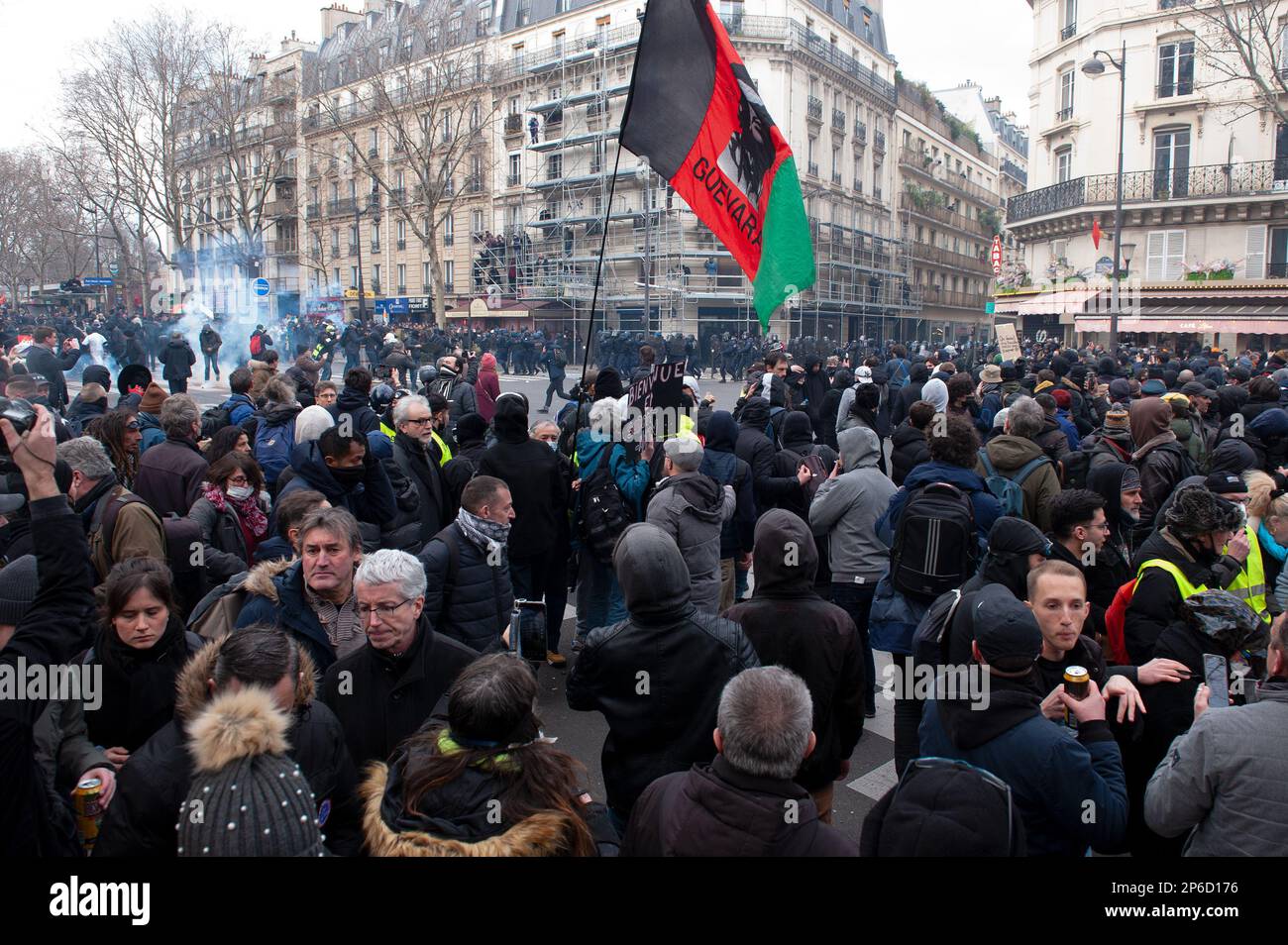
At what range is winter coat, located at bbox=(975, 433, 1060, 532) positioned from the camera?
16.9ft

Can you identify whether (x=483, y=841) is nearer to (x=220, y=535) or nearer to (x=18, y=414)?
(x=18, y=414)

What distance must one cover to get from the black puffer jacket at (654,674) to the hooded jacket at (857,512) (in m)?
2.20

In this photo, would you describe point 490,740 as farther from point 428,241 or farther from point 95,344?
point 428,241

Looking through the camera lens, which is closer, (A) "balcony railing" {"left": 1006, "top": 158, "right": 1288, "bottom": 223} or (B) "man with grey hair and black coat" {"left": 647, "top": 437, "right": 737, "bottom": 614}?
(B) "man with grey hair and black coat" {"left": 647, "top": 437, "right": 737, "bottom": 614}

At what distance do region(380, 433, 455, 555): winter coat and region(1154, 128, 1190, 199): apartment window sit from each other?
34.6 metres

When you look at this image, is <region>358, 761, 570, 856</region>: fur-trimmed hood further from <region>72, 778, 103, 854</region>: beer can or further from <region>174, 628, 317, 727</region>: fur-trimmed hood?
<region>72, 778, 103, 854</region>: beer can

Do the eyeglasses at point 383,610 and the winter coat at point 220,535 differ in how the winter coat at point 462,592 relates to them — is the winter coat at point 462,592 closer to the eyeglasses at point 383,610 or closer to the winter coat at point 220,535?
the winter coat at point 220,535

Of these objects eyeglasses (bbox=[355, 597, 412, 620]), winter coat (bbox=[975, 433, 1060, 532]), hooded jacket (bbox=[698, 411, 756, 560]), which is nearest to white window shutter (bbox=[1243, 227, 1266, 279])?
winter coat (bbox=[975, 433, 1060, 532])

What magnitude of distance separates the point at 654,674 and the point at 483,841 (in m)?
1.06

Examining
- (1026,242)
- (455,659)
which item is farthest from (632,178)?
(455,659)

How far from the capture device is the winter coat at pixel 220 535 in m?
4.25

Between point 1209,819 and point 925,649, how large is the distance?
4.15 ft

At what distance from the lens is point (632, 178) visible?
125 feet

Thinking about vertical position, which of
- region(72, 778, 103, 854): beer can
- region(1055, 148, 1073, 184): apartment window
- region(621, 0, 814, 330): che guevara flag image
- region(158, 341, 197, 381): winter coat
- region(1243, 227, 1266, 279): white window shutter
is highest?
region(1055, 148, 1073, 184): apartment window
